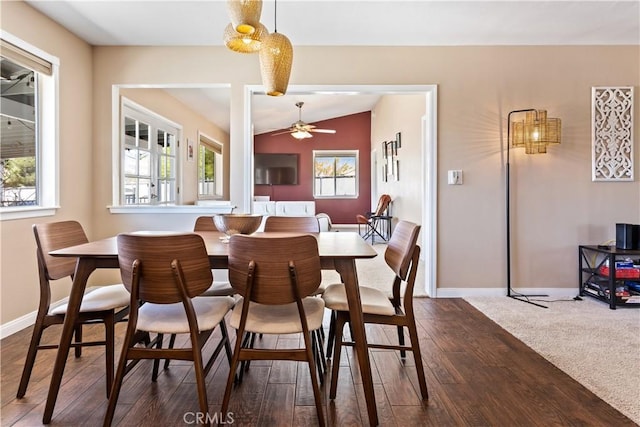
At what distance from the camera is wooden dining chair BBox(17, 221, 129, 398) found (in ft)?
6.02

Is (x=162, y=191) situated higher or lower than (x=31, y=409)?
higher

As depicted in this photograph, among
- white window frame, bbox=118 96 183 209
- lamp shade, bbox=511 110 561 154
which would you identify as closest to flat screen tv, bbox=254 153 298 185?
white window frame, bbox=118 96 183 209

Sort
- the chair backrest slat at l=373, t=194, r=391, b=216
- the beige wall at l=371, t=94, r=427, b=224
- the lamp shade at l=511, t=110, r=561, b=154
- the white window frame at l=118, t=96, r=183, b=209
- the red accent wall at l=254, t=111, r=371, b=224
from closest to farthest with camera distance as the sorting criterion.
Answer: the lamp shade at l=511, t=110, r=561, b=154 < the white window frame at l=118, t=96, r=183, b=209 < the beige wall at l=371, t=94, r=427, b=224 < the chair backrest slat at l=373, t=194, r=391, b=216 < the red accent wall at l=254, t=111, r=371, b=224

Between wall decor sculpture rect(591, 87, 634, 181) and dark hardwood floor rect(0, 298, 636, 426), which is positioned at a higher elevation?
wall decor sculpture rect(591, 87, 634, 181)

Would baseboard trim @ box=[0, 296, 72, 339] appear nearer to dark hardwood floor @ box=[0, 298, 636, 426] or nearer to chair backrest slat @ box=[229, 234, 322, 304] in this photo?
dark hardwood floor @ box=[0, 298, 636, 426]

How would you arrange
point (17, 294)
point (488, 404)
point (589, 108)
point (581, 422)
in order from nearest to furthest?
point (581, 422) → point (488, 404) → point (17, 294) → point (589, 108)

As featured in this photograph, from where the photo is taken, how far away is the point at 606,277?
3471 millimetres

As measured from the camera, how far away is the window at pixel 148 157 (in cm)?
454

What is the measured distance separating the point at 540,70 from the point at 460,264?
6.78ft

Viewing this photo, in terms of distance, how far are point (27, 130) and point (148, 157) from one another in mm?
2124

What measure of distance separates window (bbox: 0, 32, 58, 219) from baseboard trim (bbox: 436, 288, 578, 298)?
3.65 meters

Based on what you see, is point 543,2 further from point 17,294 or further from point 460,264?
point 17,294

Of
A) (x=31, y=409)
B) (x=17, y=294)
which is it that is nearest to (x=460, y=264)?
(x=31, y=409)

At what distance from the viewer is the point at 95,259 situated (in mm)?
1714
